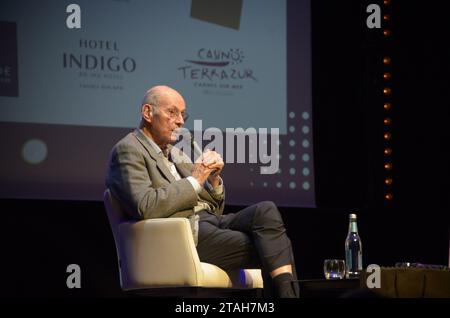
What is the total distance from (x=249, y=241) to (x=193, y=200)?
0.32 metres

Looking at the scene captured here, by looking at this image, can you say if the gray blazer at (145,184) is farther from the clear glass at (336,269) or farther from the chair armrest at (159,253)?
the clear glass at (336,269)

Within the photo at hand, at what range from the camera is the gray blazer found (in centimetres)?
318

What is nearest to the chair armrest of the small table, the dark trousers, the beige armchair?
the beige armchair

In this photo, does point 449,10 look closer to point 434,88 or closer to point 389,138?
point 434,88

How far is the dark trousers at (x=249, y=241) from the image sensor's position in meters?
3.22

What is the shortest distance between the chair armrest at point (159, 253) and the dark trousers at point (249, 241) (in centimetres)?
21

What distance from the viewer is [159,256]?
3.19 metres

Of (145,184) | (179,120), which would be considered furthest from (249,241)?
(179,120)

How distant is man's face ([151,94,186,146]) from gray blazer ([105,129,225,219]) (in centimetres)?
8

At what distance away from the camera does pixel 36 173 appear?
4199mm

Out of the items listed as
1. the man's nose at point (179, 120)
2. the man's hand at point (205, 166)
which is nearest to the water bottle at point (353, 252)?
the man's hand at point (205, 166)

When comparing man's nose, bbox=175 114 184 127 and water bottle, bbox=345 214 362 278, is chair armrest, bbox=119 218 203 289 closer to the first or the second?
man's nose, bbox=175 114 184 127

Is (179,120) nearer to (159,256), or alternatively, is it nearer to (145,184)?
(145,184)
